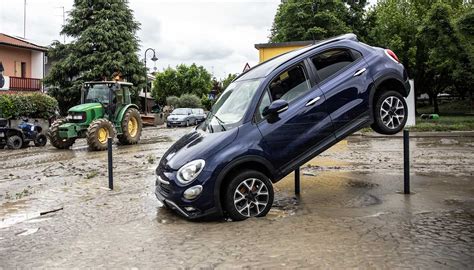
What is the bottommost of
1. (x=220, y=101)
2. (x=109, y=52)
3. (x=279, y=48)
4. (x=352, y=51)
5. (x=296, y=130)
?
(x=296, y=130)

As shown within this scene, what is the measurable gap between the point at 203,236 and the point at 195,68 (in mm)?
64820

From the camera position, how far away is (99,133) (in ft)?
56.6

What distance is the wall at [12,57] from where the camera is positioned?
1423 inches

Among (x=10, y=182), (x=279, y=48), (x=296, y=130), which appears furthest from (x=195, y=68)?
(x=296, y=130)

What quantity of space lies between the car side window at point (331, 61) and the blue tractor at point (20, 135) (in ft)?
50.3

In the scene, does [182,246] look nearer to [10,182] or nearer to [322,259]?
[322,259]

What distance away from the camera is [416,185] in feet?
28.5

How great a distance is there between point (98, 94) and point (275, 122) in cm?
1423

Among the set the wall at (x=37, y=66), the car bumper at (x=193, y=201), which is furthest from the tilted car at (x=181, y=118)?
the car bumper at (x=193, y=201)

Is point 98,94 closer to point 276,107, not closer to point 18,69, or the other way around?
point 276,107

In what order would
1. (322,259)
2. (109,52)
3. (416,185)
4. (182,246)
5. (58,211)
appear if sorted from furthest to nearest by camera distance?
(109,52)
(416,185)
(58,211)
(182,246)
(322,259)

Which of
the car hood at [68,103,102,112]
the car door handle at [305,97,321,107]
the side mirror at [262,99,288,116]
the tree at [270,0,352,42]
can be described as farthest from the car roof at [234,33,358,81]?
the tree at [270,0,352,42]

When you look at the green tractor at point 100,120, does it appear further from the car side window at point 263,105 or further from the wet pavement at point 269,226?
the car side window at point 263,105

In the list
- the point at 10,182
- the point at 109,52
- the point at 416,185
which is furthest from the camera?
the point at 109,52
